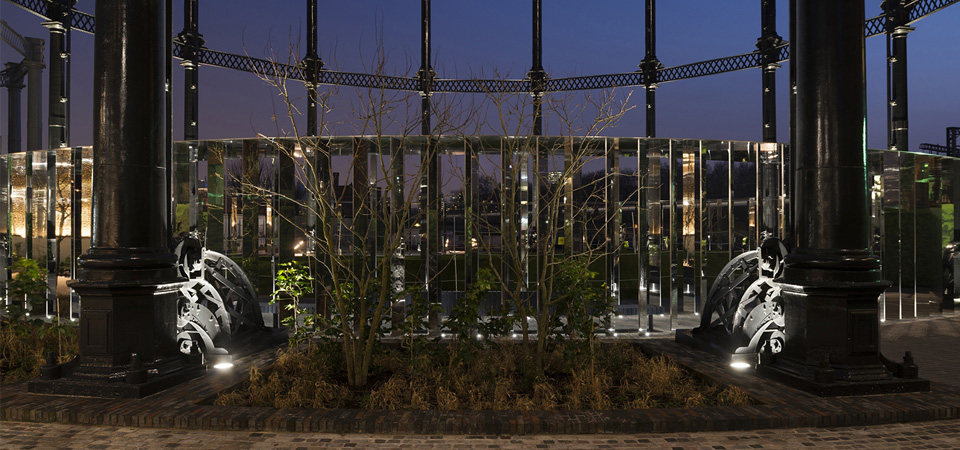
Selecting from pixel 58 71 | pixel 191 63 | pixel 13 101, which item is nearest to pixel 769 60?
pixel 191 63

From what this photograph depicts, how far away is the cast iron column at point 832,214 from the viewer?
598 cm

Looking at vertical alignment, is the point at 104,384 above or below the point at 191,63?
below

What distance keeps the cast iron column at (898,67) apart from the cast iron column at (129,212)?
55.4ft

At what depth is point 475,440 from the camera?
460 cm

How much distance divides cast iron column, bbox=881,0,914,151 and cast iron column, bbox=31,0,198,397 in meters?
16.9

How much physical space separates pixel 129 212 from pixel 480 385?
408 centimetres

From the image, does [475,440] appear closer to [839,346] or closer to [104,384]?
[104,384]

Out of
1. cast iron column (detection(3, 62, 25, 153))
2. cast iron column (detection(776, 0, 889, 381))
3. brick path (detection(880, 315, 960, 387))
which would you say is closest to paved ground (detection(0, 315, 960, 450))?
cast iron column (detection(776, 0, 889, 381))

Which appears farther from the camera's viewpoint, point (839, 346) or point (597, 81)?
point (597, 81)

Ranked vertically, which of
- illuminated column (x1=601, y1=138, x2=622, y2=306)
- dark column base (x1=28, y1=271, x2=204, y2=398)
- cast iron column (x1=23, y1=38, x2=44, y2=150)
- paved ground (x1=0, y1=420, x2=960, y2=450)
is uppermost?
cast iron column (x1=23, y1=38, x2=44, y2=150)

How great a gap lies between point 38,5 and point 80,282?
12862 millimetres

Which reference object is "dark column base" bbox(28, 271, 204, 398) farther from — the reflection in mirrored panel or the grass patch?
the reflection in mirrored panel

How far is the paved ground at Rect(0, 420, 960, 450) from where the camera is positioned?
447 cm

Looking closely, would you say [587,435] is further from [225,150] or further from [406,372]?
[225,150]
